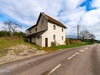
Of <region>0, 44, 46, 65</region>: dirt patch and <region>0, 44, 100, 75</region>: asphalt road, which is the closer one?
<region>0, 44, 100, 75</region>: asphalt road

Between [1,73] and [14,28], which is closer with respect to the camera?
[1,73]

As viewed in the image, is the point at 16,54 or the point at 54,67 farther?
the point at 16,54

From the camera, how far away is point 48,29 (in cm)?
1450

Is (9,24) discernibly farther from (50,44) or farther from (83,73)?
(83,73)

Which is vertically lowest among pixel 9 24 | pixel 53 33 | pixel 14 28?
pixel 53 33

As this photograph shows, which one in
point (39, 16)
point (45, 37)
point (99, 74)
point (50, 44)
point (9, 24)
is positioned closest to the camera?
point (99, 74)

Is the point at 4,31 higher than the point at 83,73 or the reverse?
higher

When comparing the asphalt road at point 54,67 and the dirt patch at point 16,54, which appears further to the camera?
the dirt patch at point 16,54

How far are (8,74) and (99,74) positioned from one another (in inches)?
212

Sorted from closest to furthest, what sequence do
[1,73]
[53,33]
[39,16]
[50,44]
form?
[1,73] < [50,44] < [53,33] < [39,16]

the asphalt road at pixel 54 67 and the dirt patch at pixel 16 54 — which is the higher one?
the asphalt road at pixel 54 67

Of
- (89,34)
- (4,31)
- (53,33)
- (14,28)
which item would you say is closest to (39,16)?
(53,33)

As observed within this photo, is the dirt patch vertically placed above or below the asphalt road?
below

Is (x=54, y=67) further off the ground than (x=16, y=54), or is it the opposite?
(x=54, y=67)
